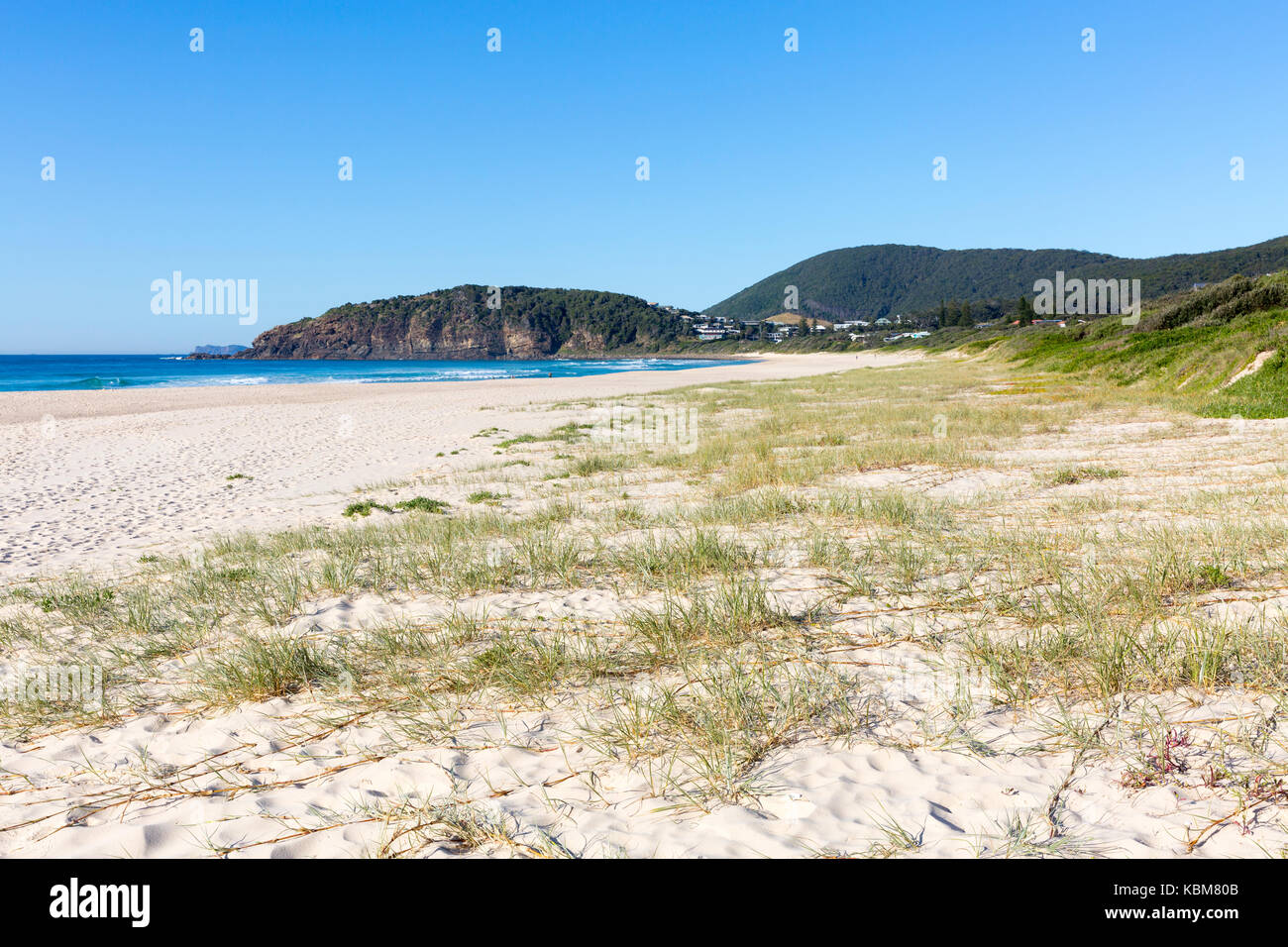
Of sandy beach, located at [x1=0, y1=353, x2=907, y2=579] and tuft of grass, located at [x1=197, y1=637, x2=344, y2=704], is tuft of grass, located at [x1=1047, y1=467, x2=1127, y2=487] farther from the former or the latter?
sandy beach, located at [x1=0, y1=353, x2=907, y2=579]

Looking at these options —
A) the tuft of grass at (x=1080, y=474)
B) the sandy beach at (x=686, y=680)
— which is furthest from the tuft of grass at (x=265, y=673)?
the tuft of grass at (x=1080, y=474)

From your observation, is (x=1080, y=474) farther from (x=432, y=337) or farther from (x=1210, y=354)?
(x=432, y=337)

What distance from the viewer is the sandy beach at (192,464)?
8.57 m

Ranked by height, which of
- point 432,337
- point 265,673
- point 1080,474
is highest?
point 432,337

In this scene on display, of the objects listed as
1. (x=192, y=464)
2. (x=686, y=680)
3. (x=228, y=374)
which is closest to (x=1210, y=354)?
(x=686, y=680)

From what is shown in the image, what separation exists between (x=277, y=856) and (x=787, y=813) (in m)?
1.88

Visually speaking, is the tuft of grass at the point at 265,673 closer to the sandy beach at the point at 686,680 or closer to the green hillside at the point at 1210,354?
the sandy beach at the point at 686,680

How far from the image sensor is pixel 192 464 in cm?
1478

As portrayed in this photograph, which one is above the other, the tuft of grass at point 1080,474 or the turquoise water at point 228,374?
the turquoise water at point 228,374

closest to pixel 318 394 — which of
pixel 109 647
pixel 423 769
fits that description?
pixel 109 647

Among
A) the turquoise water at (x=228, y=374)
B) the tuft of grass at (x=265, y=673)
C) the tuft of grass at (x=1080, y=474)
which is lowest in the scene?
the tuft of grass at (x=265, y=673)

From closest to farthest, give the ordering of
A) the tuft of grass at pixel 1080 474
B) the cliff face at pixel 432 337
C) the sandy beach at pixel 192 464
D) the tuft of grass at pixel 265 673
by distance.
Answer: the tuft of grass at pixel 265 673, the tuft of grass at pixel 1080 474, the sandy beach at pixel 192 464, the cliff face at pixel 432 337

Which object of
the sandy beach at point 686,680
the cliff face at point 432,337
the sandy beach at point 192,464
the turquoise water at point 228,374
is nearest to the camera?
the sandy beach at point 686,680
